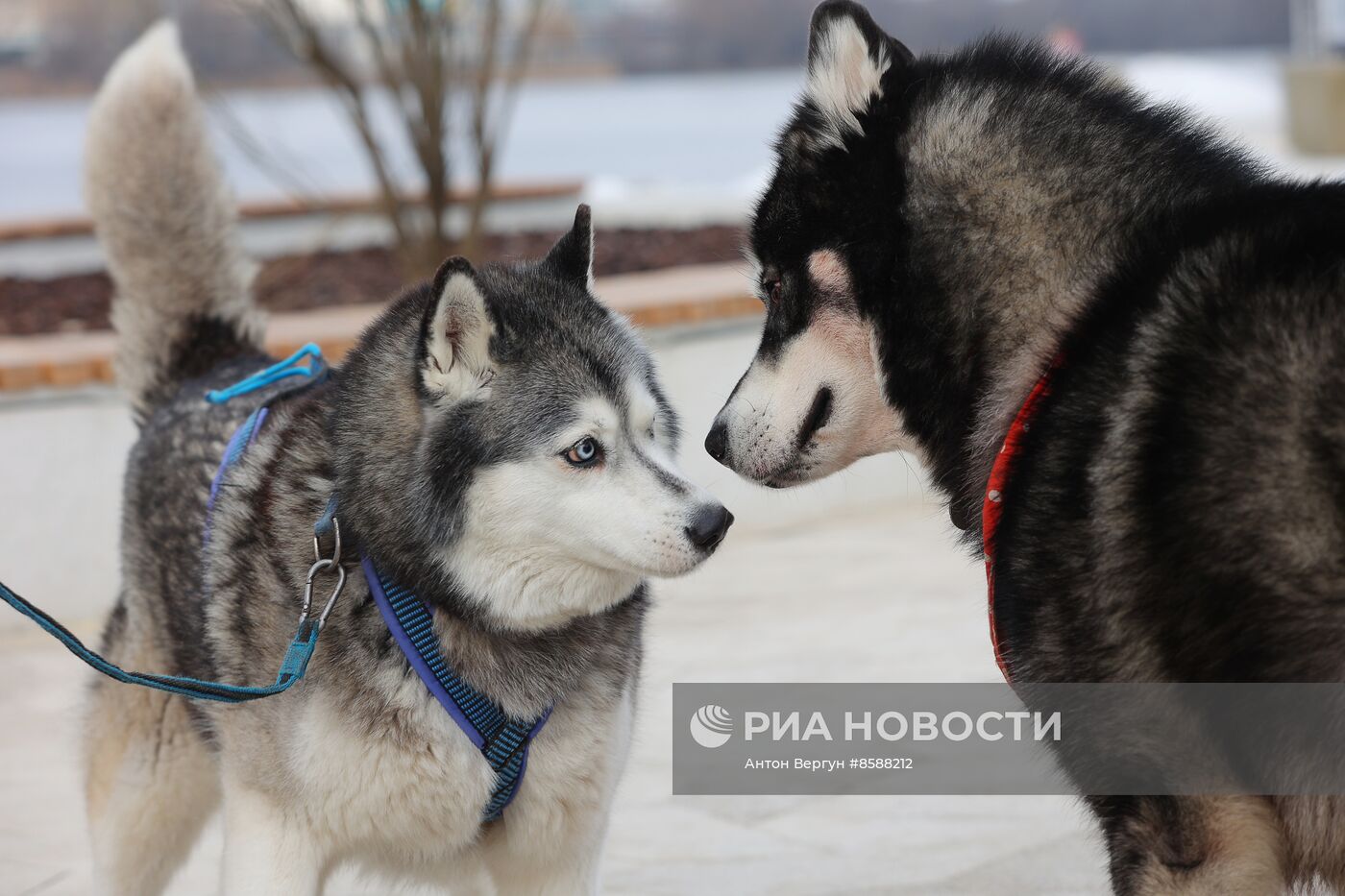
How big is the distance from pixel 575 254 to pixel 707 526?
2.09 ft

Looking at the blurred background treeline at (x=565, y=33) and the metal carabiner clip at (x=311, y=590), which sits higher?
the metal carabiner clip at (x=311, y=590)

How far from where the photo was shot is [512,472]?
2.38 metres

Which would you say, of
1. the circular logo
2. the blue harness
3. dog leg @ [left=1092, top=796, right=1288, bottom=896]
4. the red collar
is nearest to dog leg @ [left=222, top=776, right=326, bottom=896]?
the blue harness

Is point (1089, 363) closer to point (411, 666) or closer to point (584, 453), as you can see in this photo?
point (584, 453)

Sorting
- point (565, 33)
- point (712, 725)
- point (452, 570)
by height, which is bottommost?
point (565, 33)

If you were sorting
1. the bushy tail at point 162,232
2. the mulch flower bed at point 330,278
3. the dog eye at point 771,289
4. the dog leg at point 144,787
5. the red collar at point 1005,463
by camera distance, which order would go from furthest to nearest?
the mulch flower bed at point 330,278, the bushy tail at point 162,232, the dog leg at point 144,787, the dog eye at point 771,289, the red collar at point 1005,463

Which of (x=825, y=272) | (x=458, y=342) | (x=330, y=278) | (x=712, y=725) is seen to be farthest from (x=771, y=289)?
(x=330, y=278)

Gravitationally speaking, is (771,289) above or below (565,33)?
above

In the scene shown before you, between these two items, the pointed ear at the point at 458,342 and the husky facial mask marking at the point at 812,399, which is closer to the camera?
the pointed ear at the point at 458,342

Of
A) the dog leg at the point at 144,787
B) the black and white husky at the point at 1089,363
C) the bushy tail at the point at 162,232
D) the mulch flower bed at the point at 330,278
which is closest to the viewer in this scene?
the black and white husky at the point at 1089,363

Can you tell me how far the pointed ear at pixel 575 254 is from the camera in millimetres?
2650

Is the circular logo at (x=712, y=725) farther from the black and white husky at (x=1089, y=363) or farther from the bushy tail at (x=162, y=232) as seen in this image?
the bushy tail at (x=162, y=232)

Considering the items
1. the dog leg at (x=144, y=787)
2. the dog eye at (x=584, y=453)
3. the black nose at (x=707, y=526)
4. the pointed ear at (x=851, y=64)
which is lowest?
the dog leg at (x=144, y=787)

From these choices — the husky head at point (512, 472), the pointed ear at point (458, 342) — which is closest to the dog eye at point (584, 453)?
the husky head at point (512, 472)
